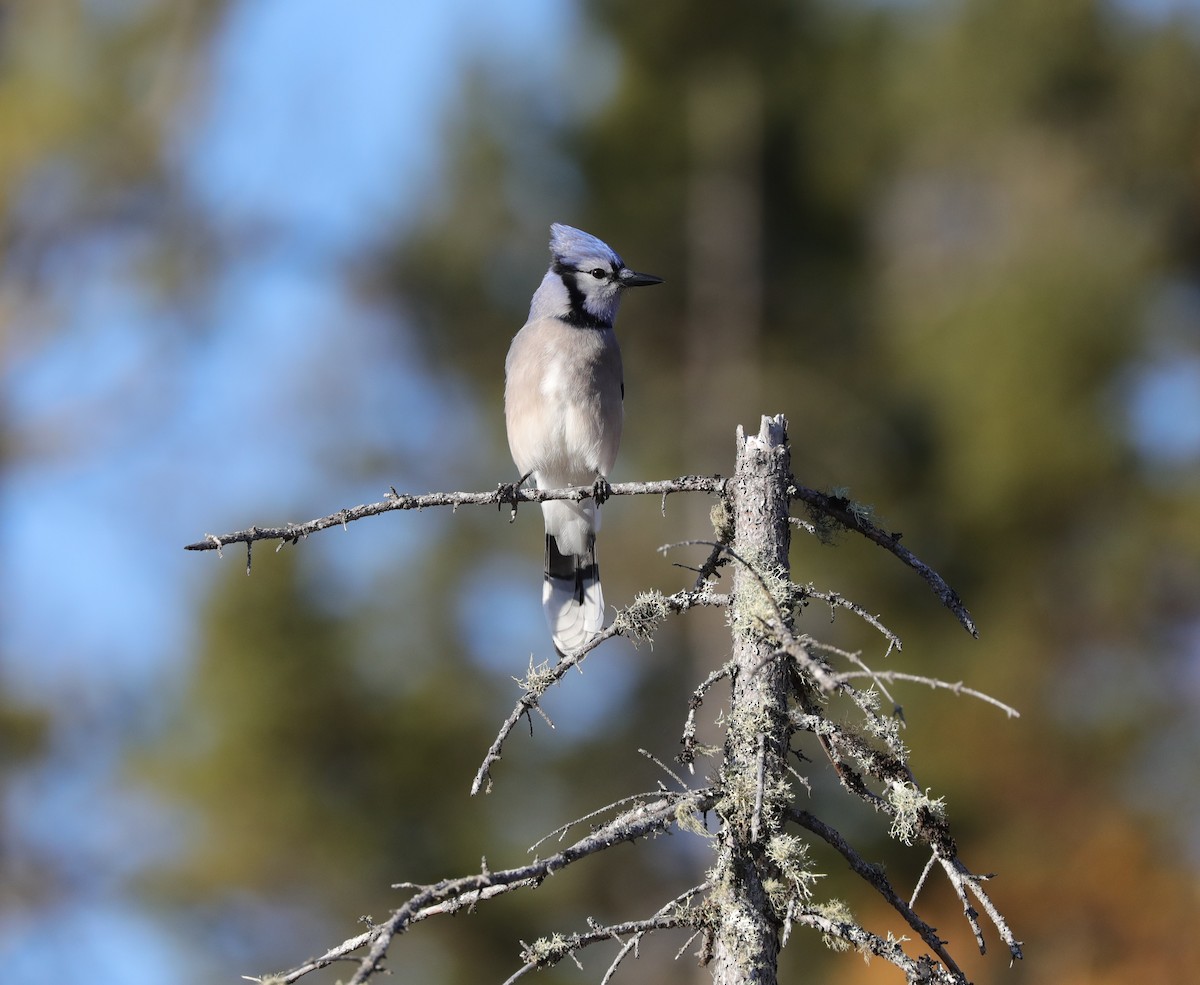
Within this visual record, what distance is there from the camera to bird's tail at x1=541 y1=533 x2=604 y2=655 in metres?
4.39

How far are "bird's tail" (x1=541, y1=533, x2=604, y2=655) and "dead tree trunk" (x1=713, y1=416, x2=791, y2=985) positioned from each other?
1974mm

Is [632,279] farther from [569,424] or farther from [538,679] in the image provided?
[538,679]

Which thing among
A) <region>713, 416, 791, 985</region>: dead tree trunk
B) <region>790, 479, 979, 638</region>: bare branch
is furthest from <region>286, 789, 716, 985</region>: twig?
<region>790, 479, 979, 638</region>: bare branch

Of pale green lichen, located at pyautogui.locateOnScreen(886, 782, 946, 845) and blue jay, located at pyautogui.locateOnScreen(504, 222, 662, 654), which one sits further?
blue jay, located at pyautogui.locateOnScreen(504, 222, 662, 654)


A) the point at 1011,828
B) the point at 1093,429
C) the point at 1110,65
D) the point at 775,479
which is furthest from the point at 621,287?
the point at 1110,65

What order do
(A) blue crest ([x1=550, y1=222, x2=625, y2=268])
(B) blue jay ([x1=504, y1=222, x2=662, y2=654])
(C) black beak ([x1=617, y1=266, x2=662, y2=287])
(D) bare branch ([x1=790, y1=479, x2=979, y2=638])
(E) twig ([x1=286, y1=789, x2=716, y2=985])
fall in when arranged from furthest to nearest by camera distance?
(A) blue crest ([x1=550, y1=222, x2=625, y2=268]) → (C) black beak ([x1=617, y1=266, x2=662, y2=287]) → (B) blue jay ([x1=504, y1=222, x2=662, y2=654]) → (D) bare branch ([x1=790, y1=479, x2=979, y2=638]) → (E) twig ([x1=286, y1=789, x2=716, y2=985])

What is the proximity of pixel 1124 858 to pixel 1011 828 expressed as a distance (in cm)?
88

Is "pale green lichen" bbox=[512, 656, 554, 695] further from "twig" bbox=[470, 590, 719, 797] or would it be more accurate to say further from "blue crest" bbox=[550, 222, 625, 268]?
"blue crest" bbox=[550, 222, 625, 268]

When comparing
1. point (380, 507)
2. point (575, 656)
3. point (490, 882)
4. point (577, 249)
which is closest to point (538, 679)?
point (575, 656)

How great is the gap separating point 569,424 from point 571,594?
569 mm

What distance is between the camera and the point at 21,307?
37.7 ft

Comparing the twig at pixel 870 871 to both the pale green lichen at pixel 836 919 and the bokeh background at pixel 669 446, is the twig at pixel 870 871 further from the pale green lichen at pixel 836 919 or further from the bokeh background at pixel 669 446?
the bokeh background at pixel 669 446

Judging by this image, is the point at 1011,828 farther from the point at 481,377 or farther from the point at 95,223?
the point at 95,223

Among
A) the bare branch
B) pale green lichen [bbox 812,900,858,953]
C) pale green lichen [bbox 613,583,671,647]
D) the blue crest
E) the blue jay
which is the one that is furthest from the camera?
the blue crest
